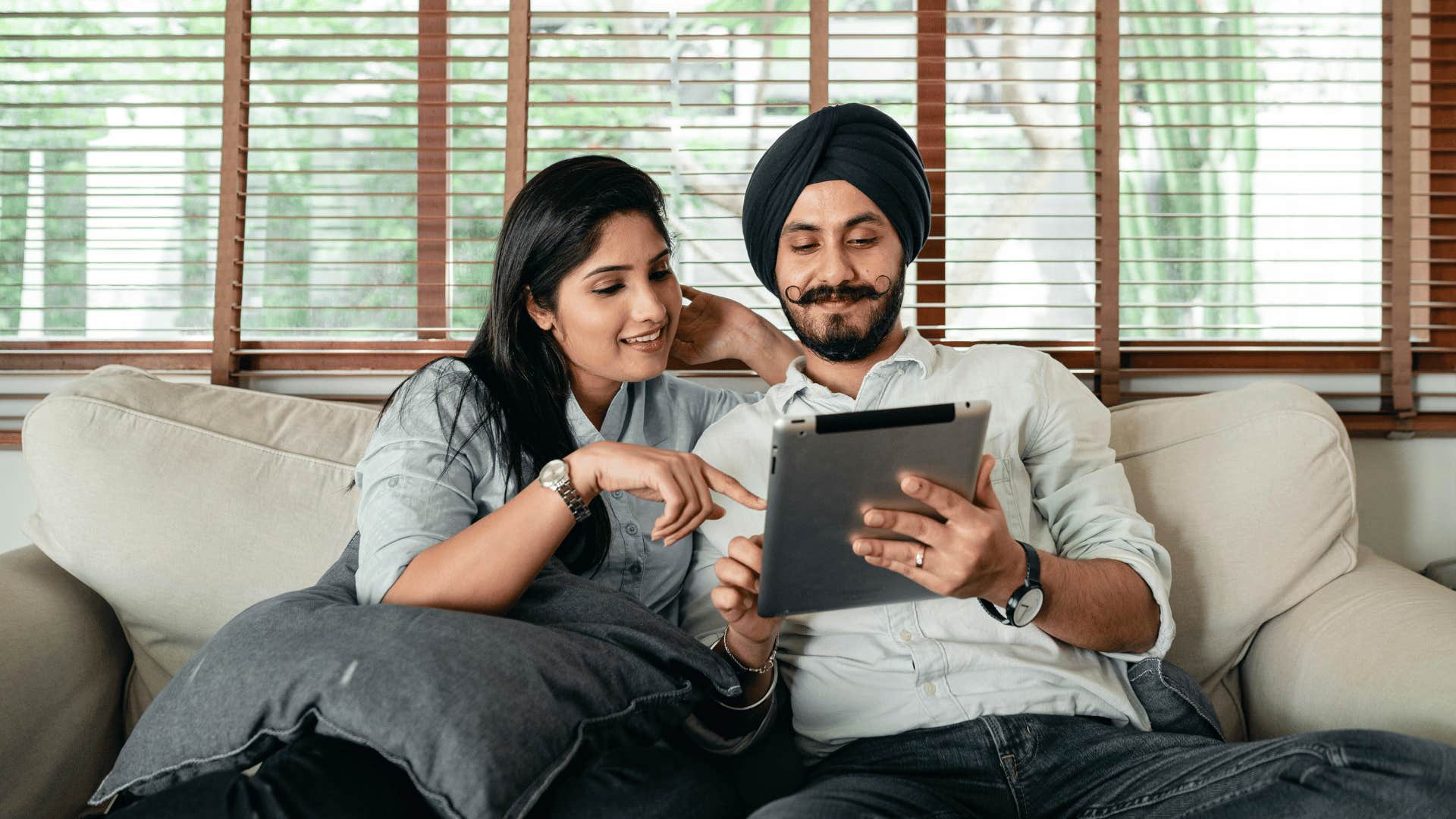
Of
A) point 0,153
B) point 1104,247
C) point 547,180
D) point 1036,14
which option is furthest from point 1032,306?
point 0,153

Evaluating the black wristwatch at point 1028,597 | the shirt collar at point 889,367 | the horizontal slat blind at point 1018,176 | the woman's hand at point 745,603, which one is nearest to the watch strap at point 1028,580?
the black wristwatch at point 1028,597

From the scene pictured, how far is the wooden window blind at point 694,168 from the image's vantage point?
6.64 ft

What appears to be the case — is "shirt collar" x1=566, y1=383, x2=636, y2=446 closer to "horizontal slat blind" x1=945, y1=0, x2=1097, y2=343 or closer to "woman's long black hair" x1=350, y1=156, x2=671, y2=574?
"woman's long black hair" x1=350, y1=156, x2=671, y2=574

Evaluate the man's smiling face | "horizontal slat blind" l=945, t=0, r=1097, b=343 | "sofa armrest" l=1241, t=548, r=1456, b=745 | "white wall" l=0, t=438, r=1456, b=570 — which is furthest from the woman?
"white wall" l=0, t=438, r=1456, b=570

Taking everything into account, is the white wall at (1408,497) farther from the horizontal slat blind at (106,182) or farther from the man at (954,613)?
the horizontal slat blind at (106,182)

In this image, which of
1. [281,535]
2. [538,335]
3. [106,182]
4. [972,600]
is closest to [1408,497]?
[972,600]

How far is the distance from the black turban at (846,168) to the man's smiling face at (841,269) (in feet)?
0.06

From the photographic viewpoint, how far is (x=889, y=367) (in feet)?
4.99

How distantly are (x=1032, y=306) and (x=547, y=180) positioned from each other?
38.8 inches

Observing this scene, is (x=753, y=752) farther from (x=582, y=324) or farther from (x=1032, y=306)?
(x=1032, y=306)

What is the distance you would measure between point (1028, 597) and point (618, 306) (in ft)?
2.34

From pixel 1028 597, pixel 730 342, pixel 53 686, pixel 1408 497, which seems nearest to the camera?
pixel 1028 597

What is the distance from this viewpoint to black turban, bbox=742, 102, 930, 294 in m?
1.50

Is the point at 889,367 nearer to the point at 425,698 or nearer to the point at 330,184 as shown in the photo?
the point at 425,698
